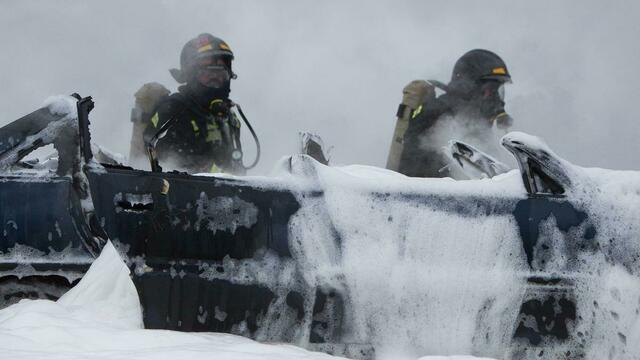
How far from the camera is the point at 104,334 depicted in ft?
11.5

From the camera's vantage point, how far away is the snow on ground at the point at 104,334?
3217 mm

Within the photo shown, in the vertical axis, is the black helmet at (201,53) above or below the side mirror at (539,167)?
above

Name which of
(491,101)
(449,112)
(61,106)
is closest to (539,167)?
(61,106)

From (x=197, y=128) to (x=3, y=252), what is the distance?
4.27 metres

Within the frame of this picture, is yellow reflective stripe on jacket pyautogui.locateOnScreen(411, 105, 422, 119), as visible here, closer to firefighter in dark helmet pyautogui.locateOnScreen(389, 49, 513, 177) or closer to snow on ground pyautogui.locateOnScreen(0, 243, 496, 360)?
firefighter in dark helmet pyautogui.locateOnScreen(389, 49, 513, 177)

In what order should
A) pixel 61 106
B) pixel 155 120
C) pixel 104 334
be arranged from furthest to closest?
1. pixel 155 120
2. pixel 61 106
3. pixel 104 334

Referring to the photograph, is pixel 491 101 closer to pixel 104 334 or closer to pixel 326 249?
pixel 326 249

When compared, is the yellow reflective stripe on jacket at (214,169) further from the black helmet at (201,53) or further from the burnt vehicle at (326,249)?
the burnt vehicle at (326,249)

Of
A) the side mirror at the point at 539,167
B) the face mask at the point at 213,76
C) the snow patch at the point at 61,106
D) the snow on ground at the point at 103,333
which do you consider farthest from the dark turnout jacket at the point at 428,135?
the snow on ground at the point at 103,333

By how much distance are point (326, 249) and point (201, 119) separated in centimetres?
480

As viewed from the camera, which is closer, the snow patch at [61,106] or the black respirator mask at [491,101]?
the snow patch at [61,106]

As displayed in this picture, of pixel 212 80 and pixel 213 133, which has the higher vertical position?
pixel 212 80

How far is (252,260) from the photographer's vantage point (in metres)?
3.74

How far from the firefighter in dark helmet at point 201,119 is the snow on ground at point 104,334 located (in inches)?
160
